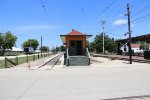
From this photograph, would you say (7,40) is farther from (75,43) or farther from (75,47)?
(75,43)

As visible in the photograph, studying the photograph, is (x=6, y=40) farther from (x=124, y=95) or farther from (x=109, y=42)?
(x=124, y=95)

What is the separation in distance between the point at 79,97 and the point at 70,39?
1289 inches

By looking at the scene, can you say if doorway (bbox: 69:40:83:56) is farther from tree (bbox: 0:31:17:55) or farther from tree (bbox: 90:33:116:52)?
tree (bbox: 90:33:116:52)

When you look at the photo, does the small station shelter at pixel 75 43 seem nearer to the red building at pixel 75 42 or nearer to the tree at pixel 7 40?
the red building at pixel 75 42

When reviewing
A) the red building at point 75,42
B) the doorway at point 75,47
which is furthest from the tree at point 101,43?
the red building at point 75,42

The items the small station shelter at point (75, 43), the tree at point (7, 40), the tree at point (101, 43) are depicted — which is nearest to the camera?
the small station shelter at point (75, 43)

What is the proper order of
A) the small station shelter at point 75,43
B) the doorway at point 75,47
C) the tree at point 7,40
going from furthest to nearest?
the tree at point 7,40 < the doorway at point 75,47 < the small station shelter at point 75,43

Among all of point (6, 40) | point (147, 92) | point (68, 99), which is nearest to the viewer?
point (68, 99)

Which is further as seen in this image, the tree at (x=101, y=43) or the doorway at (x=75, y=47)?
the tree at (x=101, y=43)

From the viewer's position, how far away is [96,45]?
127 metres

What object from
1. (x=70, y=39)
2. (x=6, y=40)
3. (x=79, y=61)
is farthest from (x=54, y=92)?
(x=6, y=40)

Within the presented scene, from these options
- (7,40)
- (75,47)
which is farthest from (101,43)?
(75,47)

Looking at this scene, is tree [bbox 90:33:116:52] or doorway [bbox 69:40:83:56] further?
tree [bbox 90:33:116:52]

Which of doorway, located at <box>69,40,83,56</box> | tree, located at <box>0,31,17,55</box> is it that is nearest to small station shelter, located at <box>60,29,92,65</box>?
doorway, located at <box>69,40,83,56</box>
